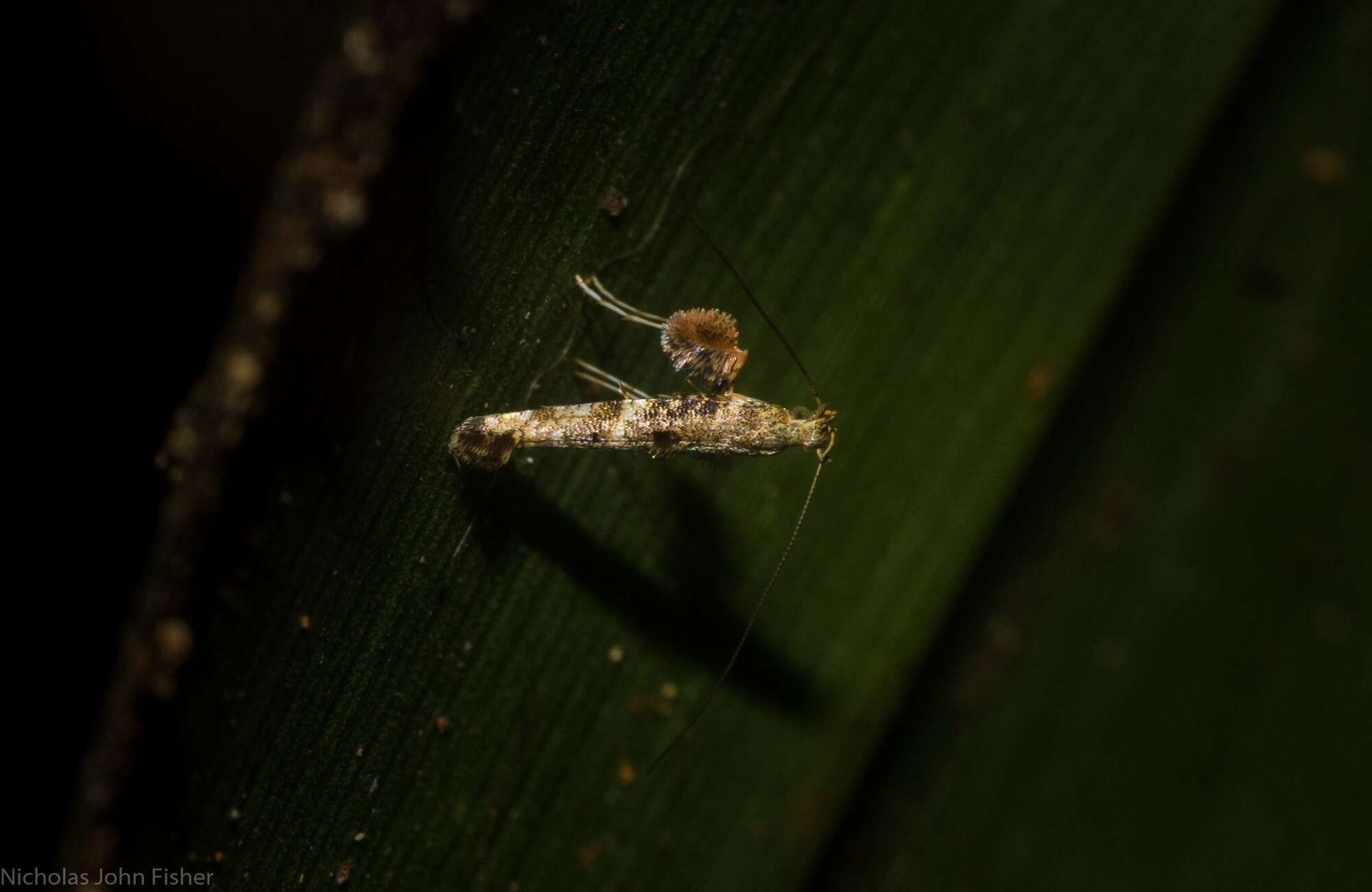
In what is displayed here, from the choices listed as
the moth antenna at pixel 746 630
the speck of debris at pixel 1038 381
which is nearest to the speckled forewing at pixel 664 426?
the moth antenna at pixel 746 630

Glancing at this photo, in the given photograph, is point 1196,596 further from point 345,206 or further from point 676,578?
point 345,206

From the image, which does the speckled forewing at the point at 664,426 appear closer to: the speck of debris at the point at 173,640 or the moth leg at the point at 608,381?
the moth leg at the point at 608,381

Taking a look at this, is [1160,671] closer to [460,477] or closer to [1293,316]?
[1293,316]

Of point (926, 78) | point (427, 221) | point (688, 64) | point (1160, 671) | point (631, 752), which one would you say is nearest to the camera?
point (427, 221)

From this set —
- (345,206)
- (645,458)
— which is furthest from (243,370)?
(645,458)

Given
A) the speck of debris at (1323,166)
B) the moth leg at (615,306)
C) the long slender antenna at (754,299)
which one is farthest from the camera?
the speck of debris at (1323,166)

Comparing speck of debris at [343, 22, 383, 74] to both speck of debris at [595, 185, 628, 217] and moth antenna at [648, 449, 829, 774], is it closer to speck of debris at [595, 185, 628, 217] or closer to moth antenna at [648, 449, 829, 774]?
speck of debris at [595, 185, 628, 217]

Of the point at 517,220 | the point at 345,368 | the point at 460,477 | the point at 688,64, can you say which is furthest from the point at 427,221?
the point at 688,64
